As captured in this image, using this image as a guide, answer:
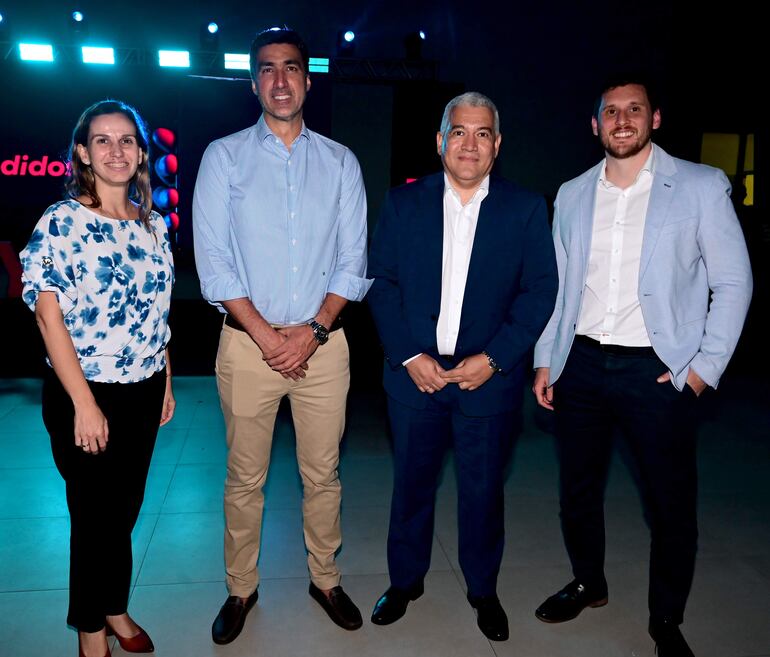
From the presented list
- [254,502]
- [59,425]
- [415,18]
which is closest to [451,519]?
[254,502]

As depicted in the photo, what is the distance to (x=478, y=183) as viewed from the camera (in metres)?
2.29

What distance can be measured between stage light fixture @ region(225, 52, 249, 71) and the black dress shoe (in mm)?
8766

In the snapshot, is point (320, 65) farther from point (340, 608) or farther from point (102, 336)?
point (340, 608)

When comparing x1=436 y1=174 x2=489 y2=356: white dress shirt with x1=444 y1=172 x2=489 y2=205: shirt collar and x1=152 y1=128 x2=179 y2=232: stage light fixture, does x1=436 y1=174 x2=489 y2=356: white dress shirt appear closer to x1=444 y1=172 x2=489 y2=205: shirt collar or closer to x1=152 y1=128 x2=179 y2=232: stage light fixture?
x1=444 y1=172 x2=489 y2=205: shirt collar

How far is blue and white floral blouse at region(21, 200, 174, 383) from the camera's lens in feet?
6.23

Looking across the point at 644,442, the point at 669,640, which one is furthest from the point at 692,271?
the point at 669,640

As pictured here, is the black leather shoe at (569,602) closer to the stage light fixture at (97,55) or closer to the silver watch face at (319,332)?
the silver watch face at (319,332)

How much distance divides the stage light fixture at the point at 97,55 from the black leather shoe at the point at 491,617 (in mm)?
9454

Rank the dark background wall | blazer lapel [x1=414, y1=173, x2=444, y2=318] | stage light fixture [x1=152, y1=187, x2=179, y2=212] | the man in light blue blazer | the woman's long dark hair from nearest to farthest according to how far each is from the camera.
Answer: the woman's long dark hair
the man in light blue blazer
blazer lapel [x1=414, y1=173, x2=444, y2=318]
the dark background wall
stage light fixture [x1=152, y1=187, x2=179, y2=212]

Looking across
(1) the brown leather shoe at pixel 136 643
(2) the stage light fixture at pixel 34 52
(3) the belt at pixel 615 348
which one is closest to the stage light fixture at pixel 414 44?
(2) the stage light fixture at pixel 34 52

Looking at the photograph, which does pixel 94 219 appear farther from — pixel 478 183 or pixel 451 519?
pixel 451 519

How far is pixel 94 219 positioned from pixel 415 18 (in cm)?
977

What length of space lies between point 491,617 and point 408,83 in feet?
28.4

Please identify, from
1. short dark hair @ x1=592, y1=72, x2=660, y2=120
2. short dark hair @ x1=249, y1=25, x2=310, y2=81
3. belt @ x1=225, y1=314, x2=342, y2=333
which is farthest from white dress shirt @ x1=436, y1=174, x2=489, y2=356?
short dark hair @ x1=249, y1=25, x2=310, y2=81
